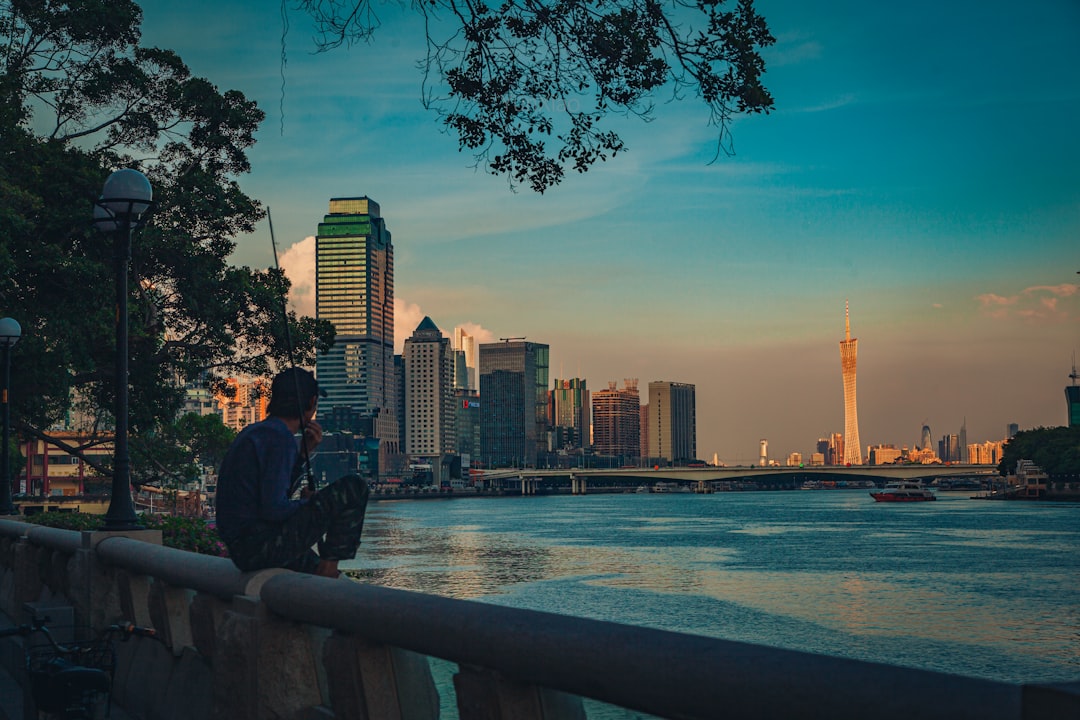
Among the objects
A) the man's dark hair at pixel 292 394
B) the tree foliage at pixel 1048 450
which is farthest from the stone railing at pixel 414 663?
the tree foliage at pixel 1048 450

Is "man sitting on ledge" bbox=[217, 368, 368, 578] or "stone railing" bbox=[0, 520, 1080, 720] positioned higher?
"man sitting on ledge" bbox=[217, 368, 368, 578]

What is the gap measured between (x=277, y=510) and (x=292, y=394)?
652mm

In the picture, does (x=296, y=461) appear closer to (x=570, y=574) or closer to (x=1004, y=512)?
(x=570, y=574)

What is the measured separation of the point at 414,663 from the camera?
4547mm

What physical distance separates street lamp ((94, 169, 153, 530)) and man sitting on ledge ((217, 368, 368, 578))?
5.22 metres

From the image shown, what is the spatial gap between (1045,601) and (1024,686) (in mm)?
51776

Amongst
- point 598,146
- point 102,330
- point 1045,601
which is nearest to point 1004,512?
point 1045,601

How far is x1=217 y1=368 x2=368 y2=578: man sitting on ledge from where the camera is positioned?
5664mm

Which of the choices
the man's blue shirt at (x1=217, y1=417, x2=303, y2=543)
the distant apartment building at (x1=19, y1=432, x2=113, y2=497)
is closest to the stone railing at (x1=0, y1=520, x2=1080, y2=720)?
the man's blue shirt at (x1=217, y1=417, x2=303, y2=543)

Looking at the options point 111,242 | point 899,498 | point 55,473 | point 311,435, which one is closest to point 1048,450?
point 899,498

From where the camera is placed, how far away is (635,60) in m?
8.34

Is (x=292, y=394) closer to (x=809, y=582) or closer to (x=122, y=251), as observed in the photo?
(x=122, y=251)

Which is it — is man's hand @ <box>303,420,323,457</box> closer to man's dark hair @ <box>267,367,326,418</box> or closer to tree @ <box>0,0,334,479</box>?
man's dark hair @ <box>267,367,326,418</box>

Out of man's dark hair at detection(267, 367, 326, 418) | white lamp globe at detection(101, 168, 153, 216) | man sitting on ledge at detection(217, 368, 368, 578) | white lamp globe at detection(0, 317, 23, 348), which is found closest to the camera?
man sitting on ledge at detection(217, 368, 368, 578)
